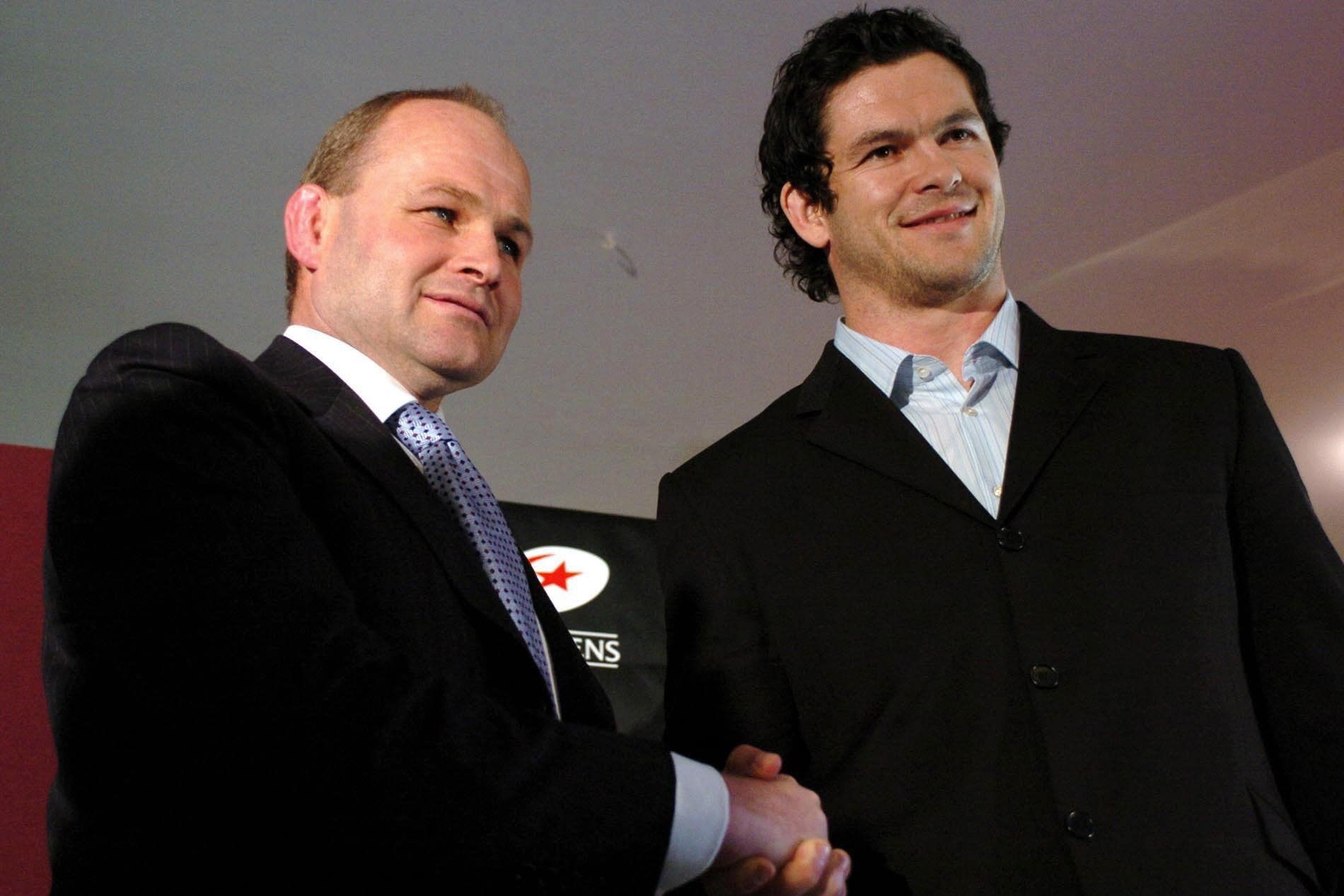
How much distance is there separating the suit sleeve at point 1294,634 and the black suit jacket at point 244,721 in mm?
834

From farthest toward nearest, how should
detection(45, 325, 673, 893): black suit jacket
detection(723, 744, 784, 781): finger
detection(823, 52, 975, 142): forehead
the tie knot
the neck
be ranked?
detection(823, 52, 975, 142): forehead → the neck → the tie knot → detection(723, 744, 784, 781): finger → detection(45, 325, 673, 893): black suit jacket

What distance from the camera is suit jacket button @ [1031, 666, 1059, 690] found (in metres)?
1.41

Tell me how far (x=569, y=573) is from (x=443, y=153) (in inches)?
90.4

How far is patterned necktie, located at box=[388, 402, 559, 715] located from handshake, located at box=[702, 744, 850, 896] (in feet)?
0.77

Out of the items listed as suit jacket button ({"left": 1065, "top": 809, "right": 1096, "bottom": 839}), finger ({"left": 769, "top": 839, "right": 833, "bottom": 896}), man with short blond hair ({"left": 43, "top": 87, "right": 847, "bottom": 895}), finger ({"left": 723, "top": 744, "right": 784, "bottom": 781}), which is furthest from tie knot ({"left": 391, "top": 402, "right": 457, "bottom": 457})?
suit jacket button ({"left": 1065, "top": 809, "right": 1096, "bottom": 839})

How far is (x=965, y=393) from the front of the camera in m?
1.71

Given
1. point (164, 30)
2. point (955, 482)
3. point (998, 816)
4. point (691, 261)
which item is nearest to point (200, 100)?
point (164, 30)

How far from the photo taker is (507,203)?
1.65m

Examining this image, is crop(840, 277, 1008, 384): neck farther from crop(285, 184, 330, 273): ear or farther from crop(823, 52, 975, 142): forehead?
crop(285, 184, 330, 273): ear

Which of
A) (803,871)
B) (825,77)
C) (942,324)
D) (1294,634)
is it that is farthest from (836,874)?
(825,77)

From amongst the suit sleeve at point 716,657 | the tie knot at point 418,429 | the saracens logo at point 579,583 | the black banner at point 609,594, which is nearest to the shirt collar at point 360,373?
the tie knot at point 418,429

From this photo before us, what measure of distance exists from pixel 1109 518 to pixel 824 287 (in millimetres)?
802

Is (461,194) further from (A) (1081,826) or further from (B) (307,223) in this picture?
(A) (1081,826)

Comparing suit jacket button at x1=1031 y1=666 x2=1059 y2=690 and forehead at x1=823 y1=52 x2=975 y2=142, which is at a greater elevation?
forehead at x1=823 y1=52 x2=975 y2=142
